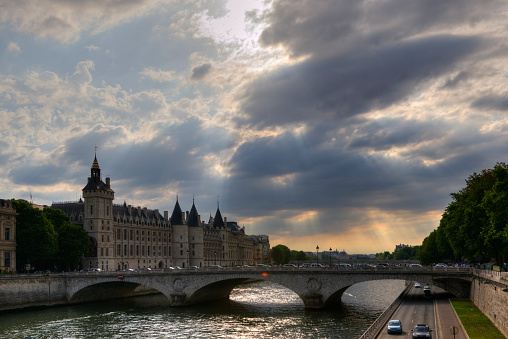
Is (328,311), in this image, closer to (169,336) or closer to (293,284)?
(293,284)

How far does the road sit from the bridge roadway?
3.47 m

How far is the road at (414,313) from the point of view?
50519mm

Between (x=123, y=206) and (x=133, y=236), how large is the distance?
35.7 ft

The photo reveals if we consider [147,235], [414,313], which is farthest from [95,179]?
[414,313]

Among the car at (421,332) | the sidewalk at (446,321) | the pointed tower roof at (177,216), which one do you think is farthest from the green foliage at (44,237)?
the car at (421,332)

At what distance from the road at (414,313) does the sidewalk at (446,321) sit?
1.98 feet

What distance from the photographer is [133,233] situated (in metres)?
147

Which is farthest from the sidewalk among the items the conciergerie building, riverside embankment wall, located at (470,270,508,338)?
the conciergerie building

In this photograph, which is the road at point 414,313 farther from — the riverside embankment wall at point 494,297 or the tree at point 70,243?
the tree at point 70,243

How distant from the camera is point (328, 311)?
3159 inches

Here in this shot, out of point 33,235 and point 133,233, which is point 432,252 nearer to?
point 133,233

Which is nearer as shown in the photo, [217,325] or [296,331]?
[296,331]

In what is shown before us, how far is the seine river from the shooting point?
63.1 metres

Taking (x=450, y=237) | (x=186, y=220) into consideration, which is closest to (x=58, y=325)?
(x=450, y=237)
